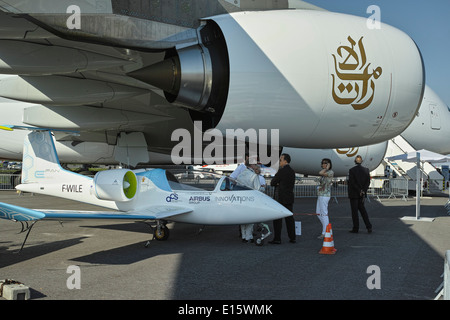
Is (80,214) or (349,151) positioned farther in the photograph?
(349,151)

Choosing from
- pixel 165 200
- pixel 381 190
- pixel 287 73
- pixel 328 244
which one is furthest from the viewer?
pixel 381 190

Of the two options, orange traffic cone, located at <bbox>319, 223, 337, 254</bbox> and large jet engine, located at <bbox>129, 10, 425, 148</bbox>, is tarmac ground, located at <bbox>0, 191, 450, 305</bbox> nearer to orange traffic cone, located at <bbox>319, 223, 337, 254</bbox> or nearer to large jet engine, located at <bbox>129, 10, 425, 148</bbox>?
orange traffic cone, located at <bbox>319, 223, 337, 254</bbox>

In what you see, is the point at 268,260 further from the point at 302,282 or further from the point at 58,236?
the point at 58,236

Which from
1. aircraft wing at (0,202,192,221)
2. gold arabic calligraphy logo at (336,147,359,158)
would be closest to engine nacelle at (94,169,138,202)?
aircraft wing at (0,202,192,221)

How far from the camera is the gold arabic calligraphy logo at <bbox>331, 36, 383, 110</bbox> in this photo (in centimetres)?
591

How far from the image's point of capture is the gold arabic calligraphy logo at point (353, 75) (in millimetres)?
5910

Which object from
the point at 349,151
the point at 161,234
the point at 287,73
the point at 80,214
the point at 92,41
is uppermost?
the point at 92,41

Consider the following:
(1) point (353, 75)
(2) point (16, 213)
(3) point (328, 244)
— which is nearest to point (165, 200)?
(2) point (16, 213)

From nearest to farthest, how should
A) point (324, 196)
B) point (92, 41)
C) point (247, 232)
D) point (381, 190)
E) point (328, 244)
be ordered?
point (92, 41) → point (328, 244) → point (247, 232) → point (324, 196) → point (381, 190)

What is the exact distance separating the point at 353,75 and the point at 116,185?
5141mm

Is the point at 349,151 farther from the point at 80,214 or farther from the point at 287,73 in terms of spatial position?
the point at 80,214

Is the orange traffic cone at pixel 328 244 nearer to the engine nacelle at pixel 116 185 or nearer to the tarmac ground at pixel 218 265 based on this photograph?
A: the tarmac ground at pixel 218 265

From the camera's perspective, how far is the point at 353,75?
19.6ft
